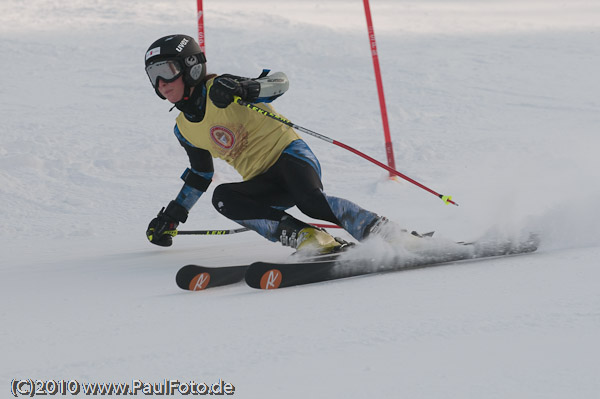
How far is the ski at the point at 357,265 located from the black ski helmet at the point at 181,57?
3.78 ft

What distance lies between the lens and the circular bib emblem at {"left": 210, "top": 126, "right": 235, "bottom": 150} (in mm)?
3953

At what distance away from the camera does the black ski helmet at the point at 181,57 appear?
378 cm

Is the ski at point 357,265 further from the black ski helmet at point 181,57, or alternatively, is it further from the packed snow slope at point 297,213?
the black ski helmet at point 181,57

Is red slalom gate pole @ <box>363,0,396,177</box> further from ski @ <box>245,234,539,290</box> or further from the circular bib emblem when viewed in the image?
ski @ <box>245,234,539,290</box>

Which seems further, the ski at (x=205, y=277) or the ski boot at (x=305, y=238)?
the ski boot at (x=305, y=238)

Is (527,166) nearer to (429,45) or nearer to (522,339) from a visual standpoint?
(522,339)

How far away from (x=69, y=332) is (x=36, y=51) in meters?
11.4

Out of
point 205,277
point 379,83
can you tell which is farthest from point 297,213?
point 205,277

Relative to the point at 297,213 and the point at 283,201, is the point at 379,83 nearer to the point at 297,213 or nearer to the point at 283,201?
the point at 297,213

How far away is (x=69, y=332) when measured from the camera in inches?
109

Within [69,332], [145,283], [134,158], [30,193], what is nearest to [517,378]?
[69,332]

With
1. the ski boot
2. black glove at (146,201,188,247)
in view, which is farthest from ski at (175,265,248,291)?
black glove at (146,201,188,247)

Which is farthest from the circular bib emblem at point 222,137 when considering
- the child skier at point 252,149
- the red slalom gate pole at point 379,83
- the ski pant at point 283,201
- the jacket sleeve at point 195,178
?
the red slalom gate pole at point 379,83

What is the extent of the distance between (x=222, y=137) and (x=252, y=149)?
7.1 inches
